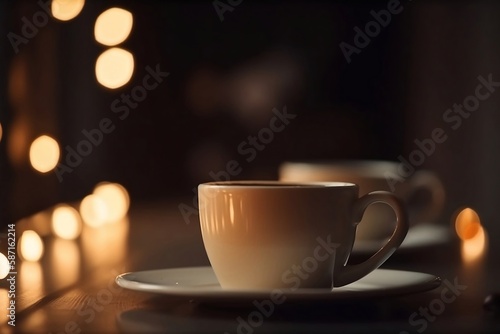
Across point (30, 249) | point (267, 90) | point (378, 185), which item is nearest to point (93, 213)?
point (30, 249)

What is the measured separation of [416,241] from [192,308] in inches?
16.3

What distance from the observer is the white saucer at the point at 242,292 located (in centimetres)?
45

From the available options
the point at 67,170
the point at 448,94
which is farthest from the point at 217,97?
the point at 448,94

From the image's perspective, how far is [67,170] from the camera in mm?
2877

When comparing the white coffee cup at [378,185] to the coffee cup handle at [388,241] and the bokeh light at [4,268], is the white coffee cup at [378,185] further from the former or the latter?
the bokeh light at [4,268]

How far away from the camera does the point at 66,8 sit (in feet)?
8.63

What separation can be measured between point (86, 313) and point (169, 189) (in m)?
2.59

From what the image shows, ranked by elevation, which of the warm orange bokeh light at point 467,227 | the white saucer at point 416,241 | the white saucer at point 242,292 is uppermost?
the white saucer at point 242,292

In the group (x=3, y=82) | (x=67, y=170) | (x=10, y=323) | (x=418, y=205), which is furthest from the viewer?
(x=67, y=170)

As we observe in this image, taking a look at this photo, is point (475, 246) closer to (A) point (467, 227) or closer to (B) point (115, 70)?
(A) point (467, 227)

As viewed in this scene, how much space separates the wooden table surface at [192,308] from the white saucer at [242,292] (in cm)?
1

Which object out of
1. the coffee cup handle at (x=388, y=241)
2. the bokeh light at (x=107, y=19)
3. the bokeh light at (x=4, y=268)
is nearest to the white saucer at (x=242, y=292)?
the coffee cup handle at (x=388, y=241)

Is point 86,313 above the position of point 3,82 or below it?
below

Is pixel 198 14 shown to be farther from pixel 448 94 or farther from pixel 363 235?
pixel 363 235
